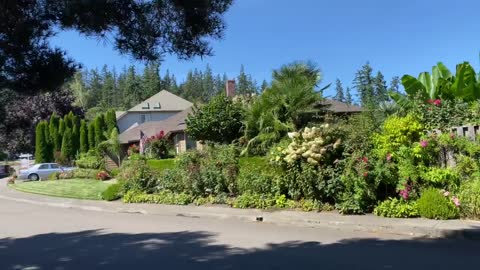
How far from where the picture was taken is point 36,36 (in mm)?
5949

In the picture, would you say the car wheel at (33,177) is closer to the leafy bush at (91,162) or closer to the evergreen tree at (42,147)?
the leafy bush at (91,162)

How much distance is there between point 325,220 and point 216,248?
379 cm

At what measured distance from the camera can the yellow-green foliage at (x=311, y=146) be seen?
13633 mm

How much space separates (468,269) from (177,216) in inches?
369

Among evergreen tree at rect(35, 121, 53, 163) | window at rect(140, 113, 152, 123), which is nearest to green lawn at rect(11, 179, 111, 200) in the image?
evergreen tree at rect(35, 121, 53, 163)

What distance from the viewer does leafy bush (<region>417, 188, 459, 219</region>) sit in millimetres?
11305

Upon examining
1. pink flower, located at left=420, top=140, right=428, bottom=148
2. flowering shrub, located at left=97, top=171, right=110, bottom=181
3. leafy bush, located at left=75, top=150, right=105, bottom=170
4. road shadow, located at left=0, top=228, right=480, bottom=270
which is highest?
leafy bush, located at left=75, top=150, right=105, bottom=170

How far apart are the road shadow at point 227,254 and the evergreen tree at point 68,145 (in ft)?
135

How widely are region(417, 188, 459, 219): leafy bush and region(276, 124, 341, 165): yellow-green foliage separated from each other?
8.98ft

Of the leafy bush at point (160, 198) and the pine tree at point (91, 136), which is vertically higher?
the pine tree at point (91, 136)

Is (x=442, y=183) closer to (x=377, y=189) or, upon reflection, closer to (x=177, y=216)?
(x=377, y=189)

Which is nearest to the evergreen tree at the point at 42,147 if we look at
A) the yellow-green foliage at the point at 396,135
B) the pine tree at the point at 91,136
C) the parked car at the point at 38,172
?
the pine tree at the point at 91,136

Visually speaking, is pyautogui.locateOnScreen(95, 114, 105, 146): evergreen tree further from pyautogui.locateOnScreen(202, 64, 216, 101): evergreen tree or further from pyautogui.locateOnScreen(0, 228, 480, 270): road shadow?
pyautogui.locateOnScreen(202, 64, 216, 101): evergreen tree

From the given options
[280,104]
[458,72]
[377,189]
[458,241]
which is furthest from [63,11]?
[280,104]
